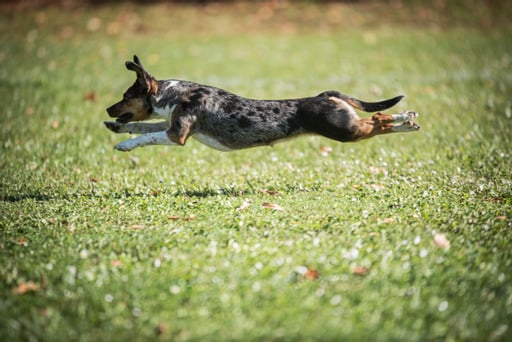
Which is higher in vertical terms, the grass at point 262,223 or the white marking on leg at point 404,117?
the white marking on leg at point 404,117

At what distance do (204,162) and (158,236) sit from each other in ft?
8.48

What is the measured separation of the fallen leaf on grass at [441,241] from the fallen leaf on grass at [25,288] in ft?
10.7

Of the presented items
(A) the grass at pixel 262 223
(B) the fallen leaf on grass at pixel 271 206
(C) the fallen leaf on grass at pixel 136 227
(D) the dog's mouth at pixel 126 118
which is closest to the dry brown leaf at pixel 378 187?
(A) the grass at pixel 262 223

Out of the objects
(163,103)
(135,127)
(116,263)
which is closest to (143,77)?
(163,103)

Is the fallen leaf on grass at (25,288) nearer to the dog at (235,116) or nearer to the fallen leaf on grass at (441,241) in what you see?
the dog at (235,116)

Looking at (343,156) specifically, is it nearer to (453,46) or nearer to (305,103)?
(305,103)

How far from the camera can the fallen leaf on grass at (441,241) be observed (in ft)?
14.6

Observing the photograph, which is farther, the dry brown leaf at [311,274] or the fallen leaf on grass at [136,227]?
the fallen leaf on grass at [136,227]

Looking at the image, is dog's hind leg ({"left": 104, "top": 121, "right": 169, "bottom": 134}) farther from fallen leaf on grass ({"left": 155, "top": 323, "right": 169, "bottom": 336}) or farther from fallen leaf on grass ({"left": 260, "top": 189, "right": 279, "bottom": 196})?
fallen leaf on grass ({"left": 155, "top": 323, "right": 169, "bottom": 336})

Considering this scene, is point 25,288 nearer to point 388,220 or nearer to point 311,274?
point 311,274

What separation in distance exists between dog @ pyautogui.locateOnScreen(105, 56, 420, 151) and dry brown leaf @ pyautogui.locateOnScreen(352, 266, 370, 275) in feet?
6.22

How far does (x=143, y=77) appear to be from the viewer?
18.6 ft

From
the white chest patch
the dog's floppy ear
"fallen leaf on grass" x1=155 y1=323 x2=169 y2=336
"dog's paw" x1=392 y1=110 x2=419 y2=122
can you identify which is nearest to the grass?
"fallen leaf on grass" x1=155 y1=323 x2=169 y2=336

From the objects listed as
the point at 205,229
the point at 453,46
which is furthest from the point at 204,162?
the point at 453,46
